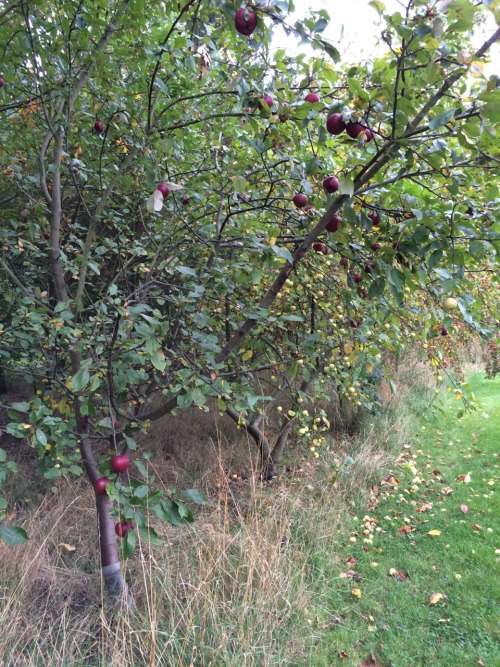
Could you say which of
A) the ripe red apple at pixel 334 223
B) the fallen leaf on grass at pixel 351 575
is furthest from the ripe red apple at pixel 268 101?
the fallen leaf on grass at pixel 351 575

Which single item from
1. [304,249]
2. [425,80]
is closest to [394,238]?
[304,249]

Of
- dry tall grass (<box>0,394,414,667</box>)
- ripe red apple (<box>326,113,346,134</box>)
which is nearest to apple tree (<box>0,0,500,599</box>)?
ripe red apple (<box>326,113,346,134</box>)

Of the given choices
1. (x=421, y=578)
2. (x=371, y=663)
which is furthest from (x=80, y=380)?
(x=421, y=578)

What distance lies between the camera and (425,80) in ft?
4.17

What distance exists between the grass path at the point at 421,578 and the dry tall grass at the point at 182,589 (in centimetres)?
20

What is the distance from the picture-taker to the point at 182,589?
2.63m

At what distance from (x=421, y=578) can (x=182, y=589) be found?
171 centimetres

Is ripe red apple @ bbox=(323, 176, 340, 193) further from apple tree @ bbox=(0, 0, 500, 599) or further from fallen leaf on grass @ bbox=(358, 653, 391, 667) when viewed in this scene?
fallen leaf on grass @ bbox=(358, 653, 391, 667)

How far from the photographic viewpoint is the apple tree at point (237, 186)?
57.7 inches

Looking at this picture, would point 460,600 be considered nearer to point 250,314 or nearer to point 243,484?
point 243,484

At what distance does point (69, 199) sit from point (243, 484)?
3.05 metres

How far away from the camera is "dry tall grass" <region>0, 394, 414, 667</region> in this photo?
2.15m

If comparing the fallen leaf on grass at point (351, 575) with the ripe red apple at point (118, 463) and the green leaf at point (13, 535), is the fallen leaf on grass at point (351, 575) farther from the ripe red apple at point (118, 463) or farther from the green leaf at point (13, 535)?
the green leaf at point (13, 535)

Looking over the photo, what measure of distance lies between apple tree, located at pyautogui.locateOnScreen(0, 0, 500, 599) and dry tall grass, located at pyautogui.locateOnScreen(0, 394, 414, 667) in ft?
1.08
